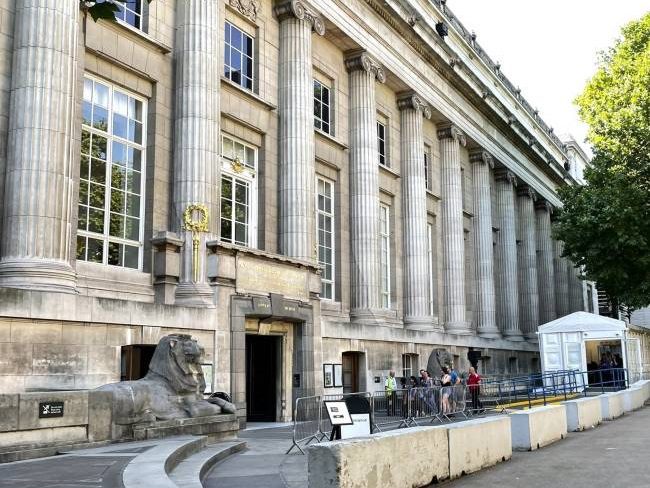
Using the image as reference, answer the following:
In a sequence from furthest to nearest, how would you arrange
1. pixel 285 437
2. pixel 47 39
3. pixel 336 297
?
pixel 336 297, pixel 285 437, pixel 47 39

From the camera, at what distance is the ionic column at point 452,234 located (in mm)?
34281

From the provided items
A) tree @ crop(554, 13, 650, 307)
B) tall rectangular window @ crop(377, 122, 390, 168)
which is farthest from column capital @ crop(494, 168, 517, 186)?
tall rectangular window @ crop(377, 122, 390, 168)

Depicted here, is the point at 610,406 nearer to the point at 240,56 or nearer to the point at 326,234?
the point at 326,234

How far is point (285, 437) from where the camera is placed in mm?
16172

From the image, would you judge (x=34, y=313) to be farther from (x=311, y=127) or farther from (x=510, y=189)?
(x=510, y=189)

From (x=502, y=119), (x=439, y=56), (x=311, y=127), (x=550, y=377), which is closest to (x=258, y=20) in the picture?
(x=311, y=127)

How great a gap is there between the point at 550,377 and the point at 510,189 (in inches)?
858

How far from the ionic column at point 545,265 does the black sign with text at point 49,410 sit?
41117 millimetres

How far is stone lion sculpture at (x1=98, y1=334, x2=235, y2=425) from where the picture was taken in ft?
41.4

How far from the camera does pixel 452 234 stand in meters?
34.7

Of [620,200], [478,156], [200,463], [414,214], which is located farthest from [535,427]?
[478,156]

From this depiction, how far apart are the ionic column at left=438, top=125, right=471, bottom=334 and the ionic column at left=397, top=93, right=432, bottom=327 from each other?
2.72m

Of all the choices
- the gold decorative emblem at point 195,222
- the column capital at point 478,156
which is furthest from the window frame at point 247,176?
the column capital at point 478,156

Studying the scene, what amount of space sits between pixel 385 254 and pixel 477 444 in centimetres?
1929
